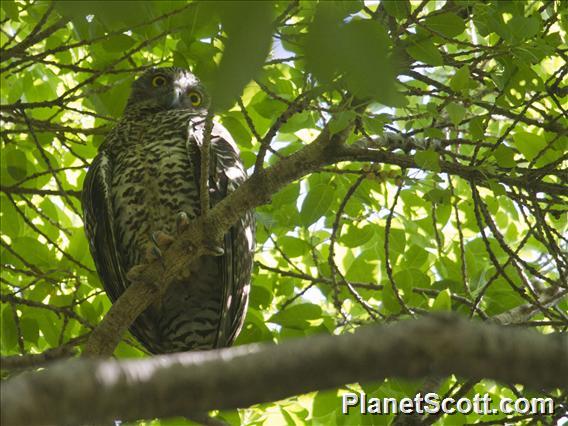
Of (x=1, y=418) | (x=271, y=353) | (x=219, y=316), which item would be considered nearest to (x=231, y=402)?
(x=271, y=353)

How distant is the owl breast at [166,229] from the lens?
4496 millimetres

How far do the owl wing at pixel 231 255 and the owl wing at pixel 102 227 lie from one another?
0.56 meters

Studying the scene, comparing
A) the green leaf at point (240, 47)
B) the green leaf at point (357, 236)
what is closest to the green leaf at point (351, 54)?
the green leaf at point (240, 47)

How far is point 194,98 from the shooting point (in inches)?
231

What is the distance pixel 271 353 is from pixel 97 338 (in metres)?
2.24

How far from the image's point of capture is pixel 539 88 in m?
3.54

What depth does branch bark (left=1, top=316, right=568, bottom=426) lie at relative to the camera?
113 centimetres

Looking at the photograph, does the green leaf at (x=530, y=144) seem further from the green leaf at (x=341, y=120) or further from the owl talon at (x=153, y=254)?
the owl talon at (x=153, y=254)

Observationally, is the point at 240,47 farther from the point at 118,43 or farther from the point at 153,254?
the point at 118,43

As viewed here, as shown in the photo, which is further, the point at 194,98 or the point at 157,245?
the point at 194,98

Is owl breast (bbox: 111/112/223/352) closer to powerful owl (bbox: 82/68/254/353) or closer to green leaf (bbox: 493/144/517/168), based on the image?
powerful owl (bbox: 82/68/254/353)

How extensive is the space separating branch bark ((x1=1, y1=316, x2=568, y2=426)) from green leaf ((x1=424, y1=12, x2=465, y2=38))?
210cm

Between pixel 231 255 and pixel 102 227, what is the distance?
2.75ft

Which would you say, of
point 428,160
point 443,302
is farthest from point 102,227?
point 428,160
